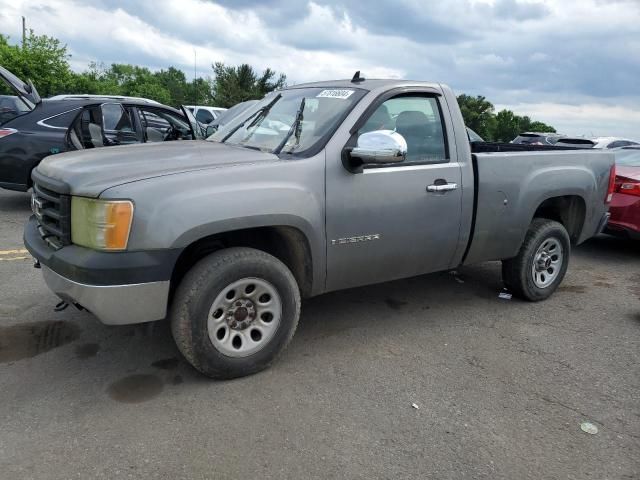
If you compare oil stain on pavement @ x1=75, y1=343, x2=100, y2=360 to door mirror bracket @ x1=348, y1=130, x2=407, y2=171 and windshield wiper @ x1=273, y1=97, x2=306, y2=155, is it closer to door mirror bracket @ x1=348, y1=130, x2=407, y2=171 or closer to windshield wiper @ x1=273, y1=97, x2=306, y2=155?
windshield wiper @ x1=273, y1=97, x2=306, y2=155

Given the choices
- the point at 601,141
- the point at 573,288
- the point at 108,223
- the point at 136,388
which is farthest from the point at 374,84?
the point at 601,141

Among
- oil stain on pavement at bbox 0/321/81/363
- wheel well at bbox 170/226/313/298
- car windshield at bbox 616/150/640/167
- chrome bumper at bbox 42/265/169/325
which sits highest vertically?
car windshield at bbox 616/150/640/167

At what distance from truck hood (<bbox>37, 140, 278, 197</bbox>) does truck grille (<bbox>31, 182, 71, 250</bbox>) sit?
111mm

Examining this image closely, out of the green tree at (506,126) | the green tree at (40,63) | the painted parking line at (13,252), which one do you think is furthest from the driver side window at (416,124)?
the green tree at (506,126)

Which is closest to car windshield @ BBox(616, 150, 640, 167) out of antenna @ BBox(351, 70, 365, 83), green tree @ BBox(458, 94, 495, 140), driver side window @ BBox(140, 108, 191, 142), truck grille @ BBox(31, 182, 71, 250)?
antenna @ BBox(351, 70, 365, 83)

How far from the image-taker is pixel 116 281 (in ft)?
9.20

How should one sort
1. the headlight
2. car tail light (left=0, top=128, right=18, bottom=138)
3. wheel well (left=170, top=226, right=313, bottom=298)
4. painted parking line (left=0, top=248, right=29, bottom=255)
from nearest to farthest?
1. the headlight
2. wheel well (left=170, top=226, right=313, bottom=298)
3. painted parking line (left=0, top=248, right=29, bottom=255)
4. car tail light (left=0, top=128, right=18, bottom=138)

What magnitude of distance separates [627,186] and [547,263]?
8.77 feet

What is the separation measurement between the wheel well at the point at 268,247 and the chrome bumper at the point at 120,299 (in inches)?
11.4

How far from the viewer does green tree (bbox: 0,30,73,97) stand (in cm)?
2612

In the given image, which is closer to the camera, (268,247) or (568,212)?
(268,247)

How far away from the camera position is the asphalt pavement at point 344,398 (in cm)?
259

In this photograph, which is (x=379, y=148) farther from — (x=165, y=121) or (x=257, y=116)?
(x=165, y=121)

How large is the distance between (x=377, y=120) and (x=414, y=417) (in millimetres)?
2054
